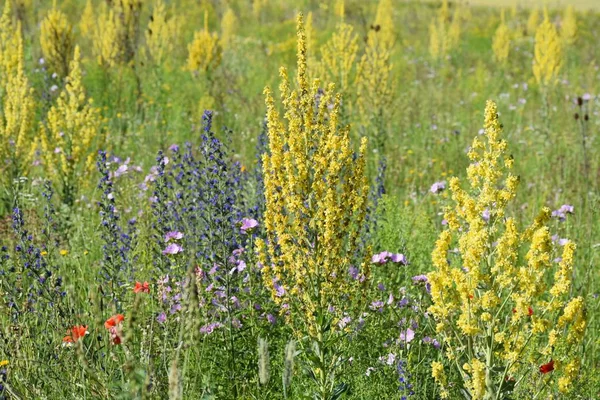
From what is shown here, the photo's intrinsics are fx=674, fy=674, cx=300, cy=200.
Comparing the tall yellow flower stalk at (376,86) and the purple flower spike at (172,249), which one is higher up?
the tall yellow flower stalk at (376,86)

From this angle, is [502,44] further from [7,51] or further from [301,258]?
[301,258]

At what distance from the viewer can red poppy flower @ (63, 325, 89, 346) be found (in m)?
2.53

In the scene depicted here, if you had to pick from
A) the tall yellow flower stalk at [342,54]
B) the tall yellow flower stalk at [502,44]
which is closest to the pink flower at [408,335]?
the tall yellow flower stalk at [342,54]

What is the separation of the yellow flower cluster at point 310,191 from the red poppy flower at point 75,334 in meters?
0.74

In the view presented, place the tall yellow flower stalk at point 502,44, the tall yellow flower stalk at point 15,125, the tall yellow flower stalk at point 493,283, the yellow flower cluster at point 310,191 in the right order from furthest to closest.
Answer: the tall yellow flower stalk at point 502,44 < the tall yellow flower stalk at point 15,125 < the yellow flower cluster at point 310,191 < the tall yellow flower stalk at point 493,283

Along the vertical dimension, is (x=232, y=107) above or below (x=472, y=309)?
below

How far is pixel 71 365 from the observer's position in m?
2.89

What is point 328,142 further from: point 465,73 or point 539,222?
point 465,73

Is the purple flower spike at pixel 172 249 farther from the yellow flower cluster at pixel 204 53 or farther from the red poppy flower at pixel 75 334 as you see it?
the yellow flower cluster at pixel 204 53

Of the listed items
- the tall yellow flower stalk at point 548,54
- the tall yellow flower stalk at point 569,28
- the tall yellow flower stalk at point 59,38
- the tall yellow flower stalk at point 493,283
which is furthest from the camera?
the tall yellow flower stalk at point 569,28

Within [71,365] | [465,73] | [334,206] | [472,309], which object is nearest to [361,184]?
[334,206]

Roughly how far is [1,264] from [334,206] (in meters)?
1.95

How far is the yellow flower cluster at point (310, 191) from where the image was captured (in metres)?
2.59

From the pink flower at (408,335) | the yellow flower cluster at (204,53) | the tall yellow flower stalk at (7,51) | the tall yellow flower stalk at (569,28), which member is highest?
the tall yellow flower stalk at (569,28)
